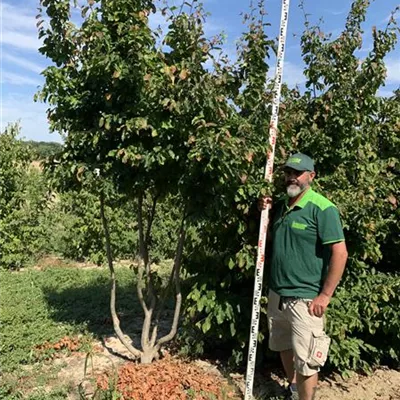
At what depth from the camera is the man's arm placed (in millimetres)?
3008

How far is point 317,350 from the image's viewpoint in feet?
10.2

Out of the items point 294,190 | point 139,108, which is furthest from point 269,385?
point 139,108

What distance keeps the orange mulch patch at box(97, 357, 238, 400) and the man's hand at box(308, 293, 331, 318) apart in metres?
1.10

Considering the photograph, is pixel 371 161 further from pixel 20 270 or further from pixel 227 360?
pixel 20 270

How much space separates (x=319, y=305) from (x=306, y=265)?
11.3 inches

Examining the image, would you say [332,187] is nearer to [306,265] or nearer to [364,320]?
[306,265]

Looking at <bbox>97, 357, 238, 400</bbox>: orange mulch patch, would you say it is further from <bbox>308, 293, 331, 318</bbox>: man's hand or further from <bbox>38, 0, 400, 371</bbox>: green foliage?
<bbox>308, 293, 331, 318</bbox>: man's hand

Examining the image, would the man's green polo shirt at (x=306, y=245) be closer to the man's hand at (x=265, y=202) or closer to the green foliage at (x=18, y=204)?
the man's hand at (x=265, y=202)

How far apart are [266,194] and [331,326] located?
1326 millimetres

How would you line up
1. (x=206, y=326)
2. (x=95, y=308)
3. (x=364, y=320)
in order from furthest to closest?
(x=95, y=308), (x=364, y=320), (x=206, y=326)

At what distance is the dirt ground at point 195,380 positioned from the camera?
3.62 metres

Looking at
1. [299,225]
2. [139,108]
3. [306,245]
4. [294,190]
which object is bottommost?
[306,245]

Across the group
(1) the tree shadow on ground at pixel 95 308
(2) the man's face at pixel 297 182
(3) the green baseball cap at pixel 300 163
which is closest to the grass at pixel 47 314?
(1) the tree shadow on ground at pixel 95 308

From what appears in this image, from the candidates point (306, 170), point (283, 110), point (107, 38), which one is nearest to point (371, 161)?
point (283, 110)
